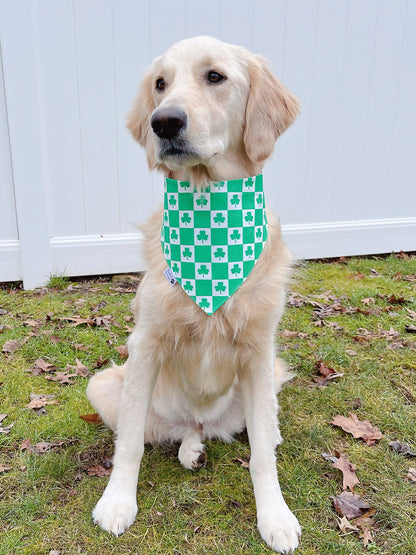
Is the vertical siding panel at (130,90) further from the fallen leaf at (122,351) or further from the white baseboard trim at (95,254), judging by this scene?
the fallen leaf at (122,351)

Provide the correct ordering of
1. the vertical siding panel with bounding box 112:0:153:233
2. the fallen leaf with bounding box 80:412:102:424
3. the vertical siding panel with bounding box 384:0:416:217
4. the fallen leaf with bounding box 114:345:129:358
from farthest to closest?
the vertical siding panel with bounding box 384:0:416:217
the vertical siding panel with bounding box 112:0:153:233
the fallen leaf with bounding box 114:345:129:358
the fallen leaf with bounding box 80:412:102:424

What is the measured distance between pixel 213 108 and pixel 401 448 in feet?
5.66

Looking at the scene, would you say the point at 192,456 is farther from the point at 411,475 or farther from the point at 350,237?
the point at 350,237

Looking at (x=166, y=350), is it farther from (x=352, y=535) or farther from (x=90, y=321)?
(x=90, y=321)

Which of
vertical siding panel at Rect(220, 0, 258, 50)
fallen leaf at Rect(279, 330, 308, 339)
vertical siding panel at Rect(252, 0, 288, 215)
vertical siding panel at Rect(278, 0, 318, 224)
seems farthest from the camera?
vertical siding panel at Rect(278, 0, 318, 224)

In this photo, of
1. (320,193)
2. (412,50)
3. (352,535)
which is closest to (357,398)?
(352,535)

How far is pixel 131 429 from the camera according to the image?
5.94 feet

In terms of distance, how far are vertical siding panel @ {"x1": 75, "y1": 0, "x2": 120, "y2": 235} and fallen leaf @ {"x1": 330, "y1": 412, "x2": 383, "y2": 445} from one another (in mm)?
2814

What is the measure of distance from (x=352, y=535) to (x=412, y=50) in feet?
16.0

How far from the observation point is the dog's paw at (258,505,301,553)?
1.65m

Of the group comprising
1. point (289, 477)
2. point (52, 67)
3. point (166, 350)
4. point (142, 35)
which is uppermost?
point (142, 35)

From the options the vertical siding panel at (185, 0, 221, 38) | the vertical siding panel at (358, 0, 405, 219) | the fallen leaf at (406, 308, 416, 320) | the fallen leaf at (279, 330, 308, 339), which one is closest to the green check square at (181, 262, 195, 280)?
the fallen leaf at (279, 330, 308, 339)

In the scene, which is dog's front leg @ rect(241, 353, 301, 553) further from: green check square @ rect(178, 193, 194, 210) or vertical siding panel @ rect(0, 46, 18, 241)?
vertical siding panel @ rect(0, 46, 18, 241)

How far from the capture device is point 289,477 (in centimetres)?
199
